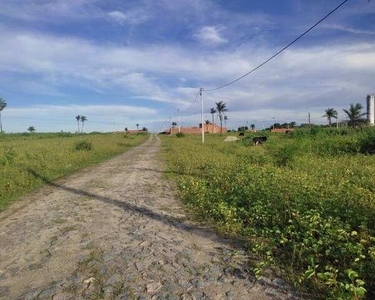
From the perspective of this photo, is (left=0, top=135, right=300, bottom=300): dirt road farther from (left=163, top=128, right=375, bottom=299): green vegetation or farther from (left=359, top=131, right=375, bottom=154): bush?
(left=359, top=131, right=375, bottom=154): bush

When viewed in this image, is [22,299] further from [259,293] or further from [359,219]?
[359,219]

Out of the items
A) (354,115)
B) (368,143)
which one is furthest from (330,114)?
(368,143)

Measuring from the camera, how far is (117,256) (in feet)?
15.5

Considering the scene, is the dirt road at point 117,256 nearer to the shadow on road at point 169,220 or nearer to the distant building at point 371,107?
the shadow on road at point 169,220

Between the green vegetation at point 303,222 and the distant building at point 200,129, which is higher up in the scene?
the distant building at point 200,129

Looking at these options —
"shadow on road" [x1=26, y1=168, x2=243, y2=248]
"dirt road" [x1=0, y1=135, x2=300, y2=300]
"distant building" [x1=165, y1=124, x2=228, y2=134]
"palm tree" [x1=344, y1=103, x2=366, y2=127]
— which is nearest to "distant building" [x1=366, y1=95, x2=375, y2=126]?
"palm tree" [x1=344, y1=103, x2=366, y2=127]

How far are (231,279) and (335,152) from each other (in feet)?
51.7

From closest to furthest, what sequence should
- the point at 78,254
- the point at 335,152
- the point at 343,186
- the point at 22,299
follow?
the point at 22,299 → the point at 78,254 → the point at 343,186 → the point at 335,152

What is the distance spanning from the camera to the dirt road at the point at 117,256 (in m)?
3.73

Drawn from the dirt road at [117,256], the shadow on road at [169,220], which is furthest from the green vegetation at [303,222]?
the dirt road at [117,256]

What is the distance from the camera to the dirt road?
3.73 m

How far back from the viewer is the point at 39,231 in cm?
598

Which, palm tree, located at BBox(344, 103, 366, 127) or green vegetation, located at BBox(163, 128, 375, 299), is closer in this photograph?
green vegetation, located at BBox(163, 128, 375, 299)

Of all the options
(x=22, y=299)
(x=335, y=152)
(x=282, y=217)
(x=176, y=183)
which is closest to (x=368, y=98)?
(x=335, y=152)
